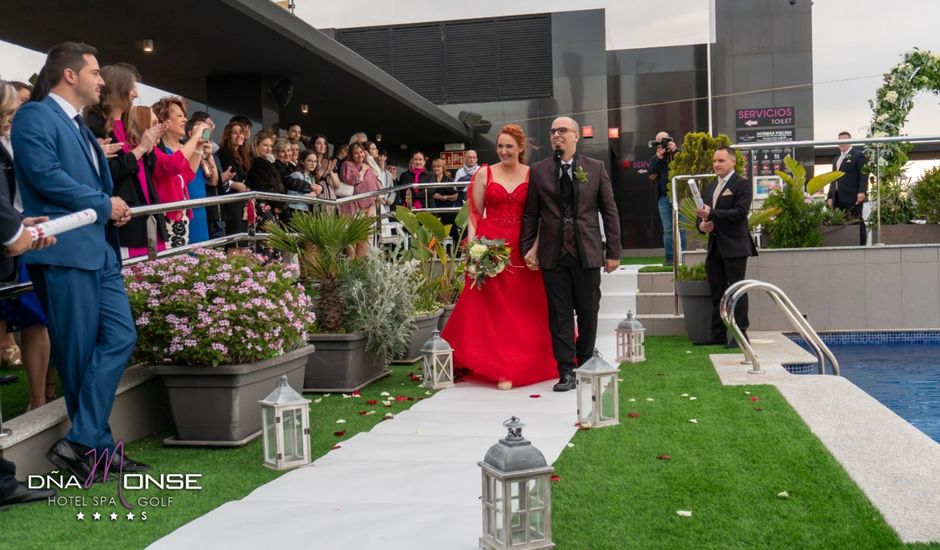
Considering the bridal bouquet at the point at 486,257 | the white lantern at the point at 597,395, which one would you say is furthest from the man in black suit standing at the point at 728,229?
the white lantern at the point at 597,395

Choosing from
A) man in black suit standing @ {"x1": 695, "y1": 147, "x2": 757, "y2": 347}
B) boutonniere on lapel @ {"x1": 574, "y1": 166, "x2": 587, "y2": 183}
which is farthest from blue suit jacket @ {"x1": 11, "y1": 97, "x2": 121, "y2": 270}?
man in black suit standing @ {"x1": 695, "y1": 147, "x2": 757, "y2": 347}

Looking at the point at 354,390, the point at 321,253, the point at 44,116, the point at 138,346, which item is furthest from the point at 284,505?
the point at 321,253

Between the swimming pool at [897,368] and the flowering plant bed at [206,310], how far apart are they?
165 inches

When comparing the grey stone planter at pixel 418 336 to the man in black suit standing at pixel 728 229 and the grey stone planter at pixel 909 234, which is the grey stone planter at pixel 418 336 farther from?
the grey stone planter at pixel 909 234

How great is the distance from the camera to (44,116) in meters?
4.19

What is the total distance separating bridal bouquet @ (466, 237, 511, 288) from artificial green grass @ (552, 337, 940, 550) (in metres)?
1.65

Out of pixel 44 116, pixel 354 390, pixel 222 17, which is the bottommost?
pixel 354 390

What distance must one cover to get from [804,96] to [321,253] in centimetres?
1640

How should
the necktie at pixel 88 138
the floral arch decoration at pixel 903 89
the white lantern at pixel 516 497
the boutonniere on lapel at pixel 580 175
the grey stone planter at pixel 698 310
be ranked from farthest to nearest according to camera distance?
1. the floral arch decoration at pixel 903 89
2. the grey stone planter at pixel 698 310
3. the boutonniere on lapel at pixel 580 175
4. the necktie at pixel 88 138
5. the white lantern at pixel 516 497

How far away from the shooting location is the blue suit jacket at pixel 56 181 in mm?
4145

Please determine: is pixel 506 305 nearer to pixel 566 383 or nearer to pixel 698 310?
pixel 566 383

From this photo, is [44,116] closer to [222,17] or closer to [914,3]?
[222,17]

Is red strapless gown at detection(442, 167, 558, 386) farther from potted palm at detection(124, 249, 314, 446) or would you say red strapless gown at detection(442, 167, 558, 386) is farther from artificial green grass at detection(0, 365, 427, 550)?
potted palm at detection(124, 249, 314, 446)

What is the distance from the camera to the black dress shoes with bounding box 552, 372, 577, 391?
6.74 m
